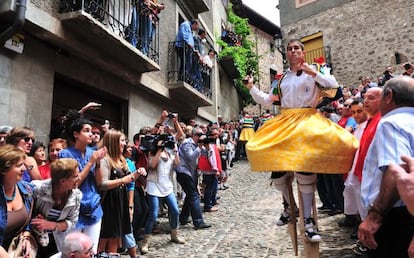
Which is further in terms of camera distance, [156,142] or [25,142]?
[156,142]

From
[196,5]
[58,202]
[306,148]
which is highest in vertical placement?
[196,5]

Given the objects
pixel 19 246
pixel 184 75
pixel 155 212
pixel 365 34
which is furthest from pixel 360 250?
pixel 365 34

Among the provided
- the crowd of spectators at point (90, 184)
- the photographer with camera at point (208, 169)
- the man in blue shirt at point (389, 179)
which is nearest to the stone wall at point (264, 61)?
the photographer with camera at point (208, 169)

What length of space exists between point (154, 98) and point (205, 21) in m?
7.17

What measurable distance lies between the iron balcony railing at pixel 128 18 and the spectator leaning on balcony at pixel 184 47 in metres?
1.07

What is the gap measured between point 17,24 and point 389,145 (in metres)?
5.14

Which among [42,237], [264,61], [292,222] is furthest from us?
[264,61]

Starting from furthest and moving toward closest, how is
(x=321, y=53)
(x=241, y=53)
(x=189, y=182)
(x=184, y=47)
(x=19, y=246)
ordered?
(x=321, y=53) < (x=241, y=53) < (x=184, y=47) < (x=189, y=182) < (x=19, y=246)

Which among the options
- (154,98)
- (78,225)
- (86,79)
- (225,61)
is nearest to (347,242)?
(78,225)

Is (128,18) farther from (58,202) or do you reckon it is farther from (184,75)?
(58,202)

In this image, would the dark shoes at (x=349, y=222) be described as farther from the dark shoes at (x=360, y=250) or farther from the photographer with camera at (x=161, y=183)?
the photographer with camera at (x=161, y=183)

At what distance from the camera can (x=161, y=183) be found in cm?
590

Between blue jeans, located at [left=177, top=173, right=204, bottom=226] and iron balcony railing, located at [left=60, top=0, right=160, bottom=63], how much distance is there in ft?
11.3

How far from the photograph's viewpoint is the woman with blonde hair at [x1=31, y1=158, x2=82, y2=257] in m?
3.19
